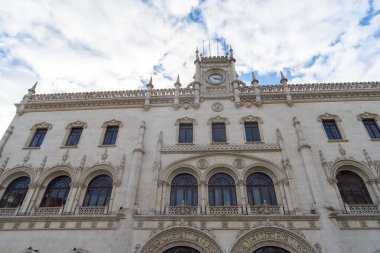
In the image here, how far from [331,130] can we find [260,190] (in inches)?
325

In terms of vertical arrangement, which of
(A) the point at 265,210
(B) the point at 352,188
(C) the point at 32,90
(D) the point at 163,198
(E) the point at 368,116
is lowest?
(A) the point at 265,210

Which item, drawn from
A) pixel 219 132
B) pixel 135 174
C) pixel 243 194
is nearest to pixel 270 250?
pixel 243 194

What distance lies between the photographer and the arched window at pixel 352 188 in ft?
58.1

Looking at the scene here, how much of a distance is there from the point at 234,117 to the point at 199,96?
3861 mm

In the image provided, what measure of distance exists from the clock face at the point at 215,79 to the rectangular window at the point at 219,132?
4.99 meters

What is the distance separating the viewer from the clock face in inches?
992

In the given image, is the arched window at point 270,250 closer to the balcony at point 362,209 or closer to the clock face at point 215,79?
the balcony at point 362,209

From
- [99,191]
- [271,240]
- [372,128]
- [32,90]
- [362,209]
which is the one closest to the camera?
[271,240]

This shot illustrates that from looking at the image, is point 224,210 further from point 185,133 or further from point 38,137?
point 38,137

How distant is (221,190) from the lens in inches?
733

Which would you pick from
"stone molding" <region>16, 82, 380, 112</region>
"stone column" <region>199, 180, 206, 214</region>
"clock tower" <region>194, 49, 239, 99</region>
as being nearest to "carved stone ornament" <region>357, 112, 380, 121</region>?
"stone molding" <region>16, 82, 380, 112</region>

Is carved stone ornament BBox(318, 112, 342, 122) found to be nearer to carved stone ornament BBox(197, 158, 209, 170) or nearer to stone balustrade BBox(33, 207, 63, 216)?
carved stone ornament BBox(197, 158, 209, 170)

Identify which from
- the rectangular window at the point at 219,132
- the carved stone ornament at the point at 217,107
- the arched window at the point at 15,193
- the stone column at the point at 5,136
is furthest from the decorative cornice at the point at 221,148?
the stone column at the point at 5,136

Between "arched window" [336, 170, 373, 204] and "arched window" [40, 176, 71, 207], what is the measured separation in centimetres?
2005
